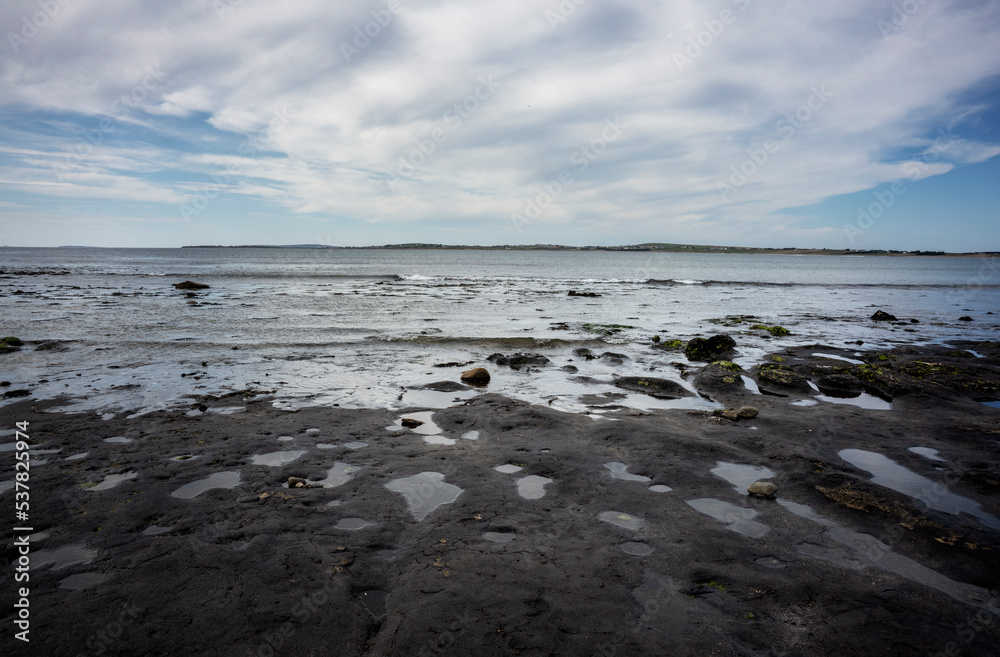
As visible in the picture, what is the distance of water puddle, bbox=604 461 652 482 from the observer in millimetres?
6527

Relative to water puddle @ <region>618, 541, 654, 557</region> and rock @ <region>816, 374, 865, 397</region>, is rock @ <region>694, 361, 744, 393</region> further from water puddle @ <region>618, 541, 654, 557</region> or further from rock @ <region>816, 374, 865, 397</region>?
water puddle @ <region>618, 541, 654, 557</region>

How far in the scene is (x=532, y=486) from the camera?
625cm

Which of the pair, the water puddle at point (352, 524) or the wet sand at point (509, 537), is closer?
the wet sand at point (509, 537)

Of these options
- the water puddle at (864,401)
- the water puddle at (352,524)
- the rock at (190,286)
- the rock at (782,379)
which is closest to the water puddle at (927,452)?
the water puddle at (864,401)

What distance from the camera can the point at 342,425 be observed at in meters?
8.43

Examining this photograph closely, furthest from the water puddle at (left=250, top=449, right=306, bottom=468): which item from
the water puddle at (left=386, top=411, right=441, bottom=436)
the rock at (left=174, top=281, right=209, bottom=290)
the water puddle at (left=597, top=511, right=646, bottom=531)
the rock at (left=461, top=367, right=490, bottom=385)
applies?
the rock at (left=174, top=281, right=209, bottom=290)

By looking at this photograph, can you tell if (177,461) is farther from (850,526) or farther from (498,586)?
(850,526)

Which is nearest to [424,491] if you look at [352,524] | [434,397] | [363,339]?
[352,524]

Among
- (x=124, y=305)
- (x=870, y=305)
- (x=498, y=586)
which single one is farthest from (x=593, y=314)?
(x=124, y=305)

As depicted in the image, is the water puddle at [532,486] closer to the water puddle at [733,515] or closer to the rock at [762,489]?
the water puddle at [733,515]

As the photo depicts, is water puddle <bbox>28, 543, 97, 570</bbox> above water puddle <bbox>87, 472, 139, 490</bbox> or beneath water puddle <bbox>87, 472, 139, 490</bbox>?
beneath

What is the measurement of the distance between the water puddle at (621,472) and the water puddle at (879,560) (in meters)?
1.97

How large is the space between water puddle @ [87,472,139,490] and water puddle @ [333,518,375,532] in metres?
3.03

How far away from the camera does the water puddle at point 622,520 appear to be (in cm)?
530
